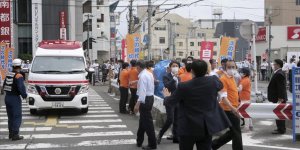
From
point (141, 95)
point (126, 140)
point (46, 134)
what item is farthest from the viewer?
point (46, 134)

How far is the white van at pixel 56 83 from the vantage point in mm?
14820

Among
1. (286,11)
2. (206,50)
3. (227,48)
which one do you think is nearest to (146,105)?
(227,48)

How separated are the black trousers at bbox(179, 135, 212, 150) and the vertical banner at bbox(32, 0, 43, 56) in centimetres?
4457

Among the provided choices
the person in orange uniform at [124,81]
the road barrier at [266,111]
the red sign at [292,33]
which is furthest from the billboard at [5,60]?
the red sign at [292,33]

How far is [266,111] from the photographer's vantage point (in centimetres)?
1088

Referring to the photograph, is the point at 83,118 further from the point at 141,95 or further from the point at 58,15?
the point at 58,15

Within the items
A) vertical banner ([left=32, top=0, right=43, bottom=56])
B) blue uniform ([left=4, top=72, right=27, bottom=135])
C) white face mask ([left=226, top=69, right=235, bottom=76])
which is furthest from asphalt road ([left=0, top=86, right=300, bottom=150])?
vertical banner ([left=32, top=0, right=43, bottom=56])

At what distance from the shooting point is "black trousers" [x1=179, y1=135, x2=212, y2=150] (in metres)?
6.07

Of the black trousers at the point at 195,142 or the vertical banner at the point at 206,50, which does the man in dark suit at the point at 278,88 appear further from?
the vertical banner at the point at 206,50

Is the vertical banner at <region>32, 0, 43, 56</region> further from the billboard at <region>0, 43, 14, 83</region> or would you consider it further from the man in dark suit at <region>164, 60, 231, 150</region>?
the man in dark suit at <region>164, 60, 231, 150</region>

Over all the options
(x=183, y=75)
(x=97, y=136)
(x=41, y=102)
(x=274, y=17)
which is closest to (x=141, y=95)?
(x=183, y=75)

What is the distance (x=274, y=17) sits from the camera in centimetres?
8088

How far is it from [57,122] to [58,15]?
39.0m

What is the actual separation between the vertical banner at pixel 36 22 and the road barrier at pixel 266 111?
4067cm
